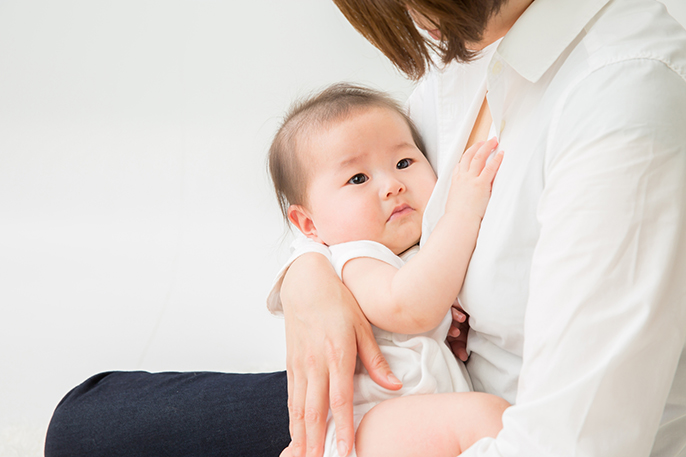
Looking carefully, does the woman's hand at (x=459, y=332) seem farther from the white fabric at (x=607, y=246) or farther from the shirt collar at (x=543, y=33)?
the shirt collar at (x=543, y=33)

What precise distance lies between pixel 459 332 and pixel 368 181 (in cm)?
34

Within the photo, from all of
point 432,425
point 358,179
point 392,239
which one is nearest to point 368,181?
point 358,179

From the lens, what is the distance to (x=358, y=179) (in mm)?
1164

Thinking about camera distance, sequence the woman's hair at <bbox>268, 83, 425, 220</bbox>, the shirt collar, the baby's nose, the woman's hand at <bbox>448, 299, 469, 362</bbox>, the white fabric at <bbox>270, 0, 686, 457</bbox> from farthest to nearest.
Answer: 1. the woman's hair at <bbox>268, 83, 425, 220</bbox>
2. the baby's nose
3. the woman's hand at <bbox>448, 299, 469, 362</bbox>
4. the shirt collar
5. the white fabric at <bbox>270, 0, 686, 457</bbox>

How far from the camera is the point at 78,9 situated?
258 centimetres

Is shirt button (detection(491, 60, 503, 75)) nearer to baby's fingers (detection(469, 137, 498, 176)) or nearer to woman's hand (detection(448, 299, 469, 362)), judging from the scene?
baby's fingers (detection(469, 137, 498, 176))

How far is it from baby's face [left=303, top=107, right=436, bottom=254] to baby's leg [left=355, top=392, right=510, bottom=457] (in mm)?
370

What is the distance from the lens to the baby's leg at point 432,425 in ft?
2.59

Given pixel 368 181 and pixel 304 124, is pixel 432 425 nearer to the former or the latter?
pixel 368 181

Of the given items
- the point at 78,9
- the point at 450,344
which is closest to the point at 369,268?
the point at 450,344

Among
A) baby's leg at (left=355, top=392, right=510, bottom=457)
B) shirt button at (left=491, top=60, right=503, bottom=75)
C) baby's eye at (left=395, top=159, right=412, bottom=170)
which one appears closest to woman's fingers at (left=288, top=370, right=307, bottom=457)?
baby's leg at (left=355, top=392, right=510, bottom=457)

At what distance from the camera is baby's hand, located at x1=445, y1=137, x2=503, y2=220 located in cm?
88

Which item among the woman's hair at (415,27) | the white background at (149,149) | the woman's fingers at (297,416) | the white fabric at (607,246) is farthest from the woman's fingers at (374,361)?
the white background at (149,149)

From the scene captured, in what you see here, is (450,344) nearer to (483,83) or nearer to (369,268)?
(369,268)
